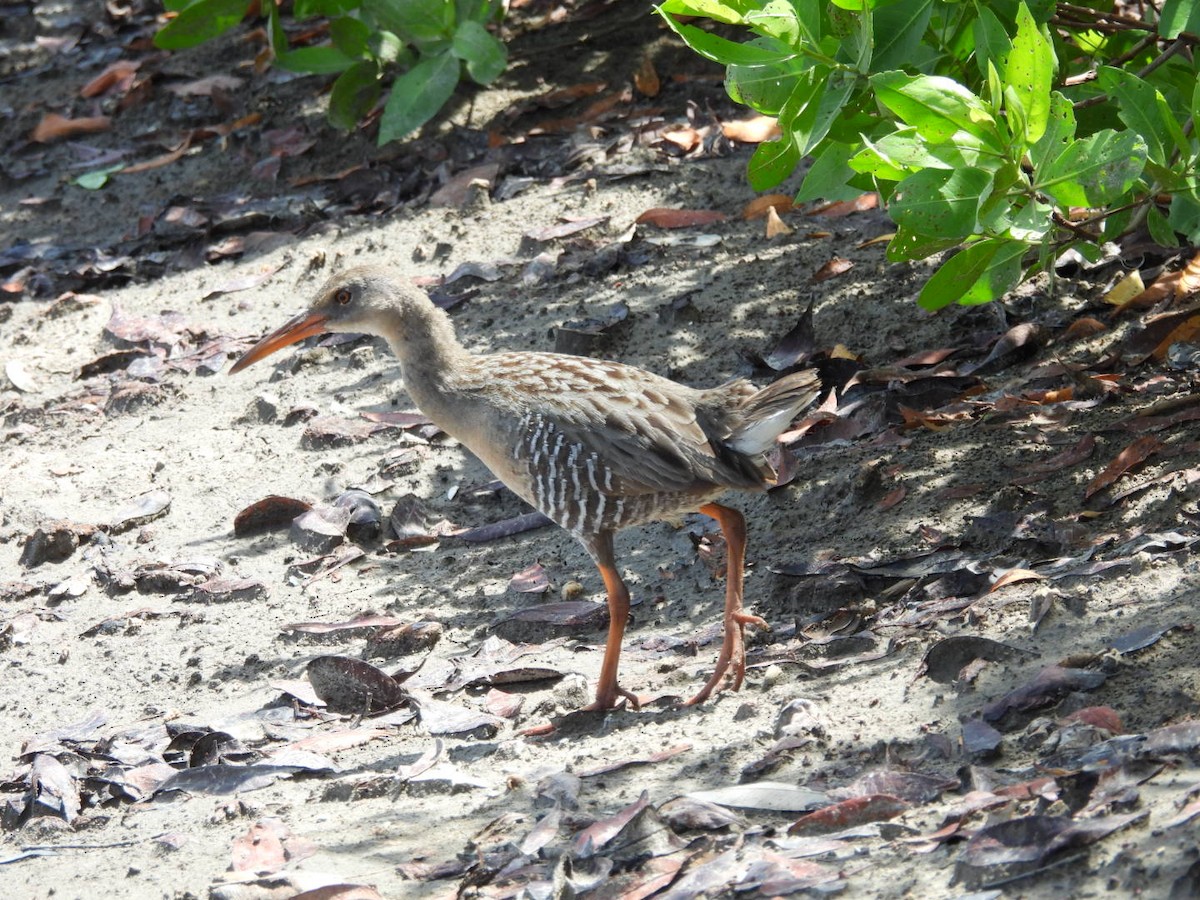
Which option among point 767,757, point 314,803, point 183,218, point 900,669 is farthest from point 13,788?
point 183,218

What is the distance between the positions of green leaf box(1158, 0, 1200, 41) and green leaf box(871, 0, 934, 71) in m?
Result: 0.71

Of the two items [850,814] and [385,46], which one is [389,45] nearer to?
[385,46]

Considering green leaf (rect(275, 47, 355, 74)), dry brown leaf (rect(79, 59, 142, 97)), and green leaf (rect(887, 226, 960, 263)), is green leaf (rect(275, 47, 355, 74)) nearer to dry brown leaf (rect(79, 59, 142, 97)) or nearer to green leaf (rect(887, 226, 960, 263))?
dry brown leaf (rect(79, 59, 142, 97))

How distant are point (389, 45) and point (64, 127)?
276 cm

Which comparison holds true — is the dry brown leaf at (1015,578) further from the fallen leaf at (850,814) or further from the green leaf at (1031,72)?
the green leaf at (1031,72)

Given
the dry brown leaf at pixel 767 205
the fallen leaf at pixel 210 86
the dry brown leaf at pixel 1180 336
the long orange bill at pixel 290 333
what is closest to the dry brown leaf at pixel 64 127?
the fallen leaf at pixel 210 86

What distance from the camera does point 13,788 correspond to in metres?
4.24

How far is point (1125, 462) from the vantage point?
180 inches

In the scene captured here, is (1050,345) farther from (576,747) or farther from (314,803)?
(314,803)

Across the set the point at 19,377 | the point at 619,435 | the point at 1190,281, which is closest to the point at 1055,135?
the point at 619,435

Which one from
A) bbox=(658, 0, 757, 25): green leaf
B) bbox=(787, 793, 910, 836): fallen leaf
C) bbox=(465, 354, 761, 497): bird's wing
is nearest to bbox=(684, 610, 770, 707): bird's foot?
bbox=(465, 354, 761, 497): bird's wing

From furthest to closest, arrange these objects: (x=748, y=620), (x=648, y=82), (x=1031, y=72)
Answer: (x=648, y=82)
(x=748, y=620)
(x=1031, y=72)

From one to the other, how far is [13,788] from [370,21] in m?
4.64

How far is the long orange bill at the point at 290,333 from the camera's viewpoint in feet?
17.7
